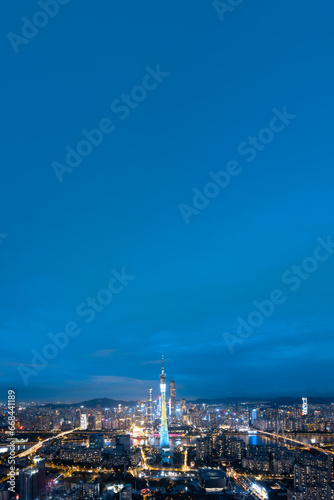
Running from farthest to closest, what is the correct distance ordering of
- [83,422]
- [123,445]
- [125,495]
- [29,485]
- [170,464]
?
1. [83,422]
2. [123,445]
3. [170,464]
4. [29,485]
5. [125,495]

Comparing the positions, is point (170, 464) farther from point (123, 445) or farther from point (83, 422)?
point (83, 422)

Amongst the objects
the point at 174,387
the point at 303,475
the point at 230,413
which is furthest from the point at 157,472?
the point at 174,387

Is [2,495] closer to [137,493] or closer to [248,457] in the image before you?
[137,493]

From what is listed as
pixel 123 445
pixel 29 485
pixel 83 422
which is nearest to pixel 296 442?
pixel 123 445

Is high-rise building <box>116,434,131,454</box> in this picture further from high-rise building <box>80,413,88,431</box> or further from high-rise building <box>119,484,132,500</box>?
high-rise building <box>80,413,88,431</box>

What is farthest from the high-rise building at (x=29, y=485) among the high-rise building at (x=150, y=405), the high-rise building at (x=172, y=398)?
the high-rise building at (x=172, y=398)

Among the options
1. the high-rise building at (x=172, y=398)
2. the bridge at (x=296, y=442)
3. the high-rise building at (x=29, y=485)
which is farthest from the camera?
the high-rise building at (x=172, y=398)

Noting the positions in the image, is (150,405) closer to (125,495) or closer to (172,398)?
(172,398)

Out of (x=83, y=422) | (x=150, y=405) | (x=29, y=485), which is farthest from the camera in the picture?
(x=150, y=405)

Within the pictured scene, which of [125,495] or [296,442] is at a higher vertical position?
[125,495]

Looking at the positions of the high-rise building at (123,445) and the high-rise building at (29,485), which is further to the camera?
the high-rise building at (123,445)

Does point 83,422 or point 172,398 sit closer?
point 83,422

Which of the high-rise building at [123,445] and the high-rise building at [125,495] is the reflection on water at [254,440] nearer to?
the high-rise building at [123,445]
